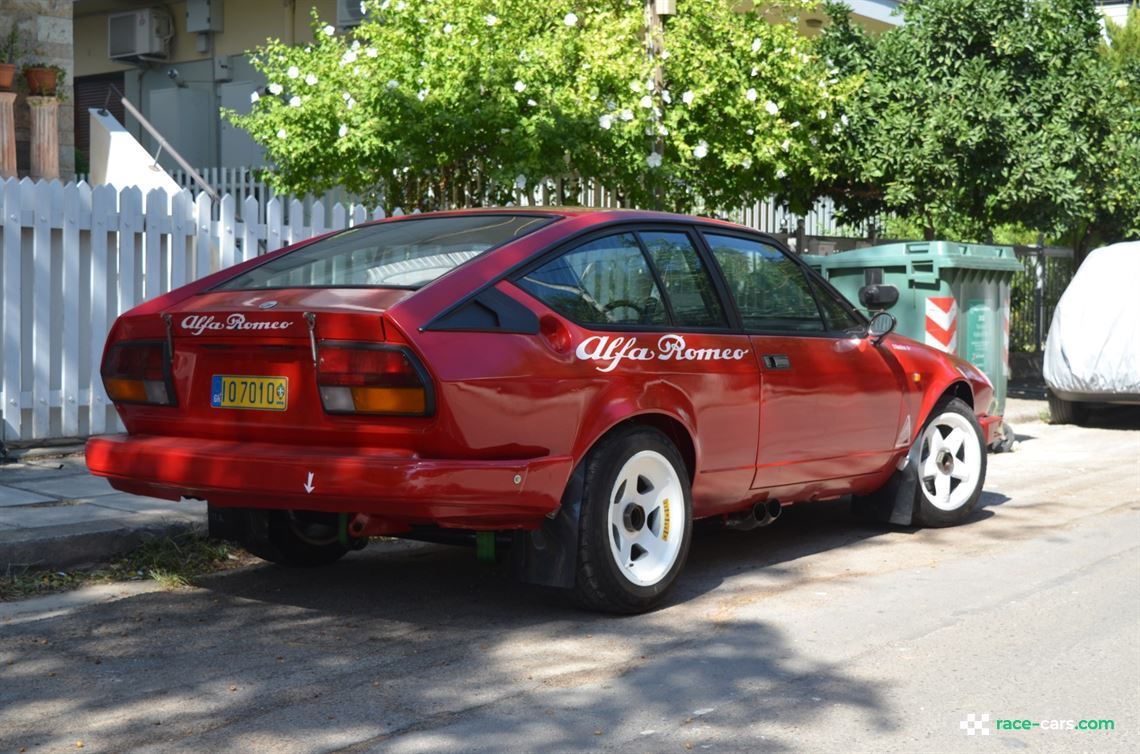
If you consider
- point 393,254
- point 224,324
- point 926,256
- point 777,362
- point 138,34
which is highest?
point 138,34

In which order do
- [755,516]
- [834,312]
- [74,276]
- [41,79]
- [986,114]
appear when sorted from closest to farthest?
[755,516] → [834,312] → [74,276] → [41,79] → [986,114]

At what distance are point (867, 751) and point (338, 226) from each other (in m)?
7.19

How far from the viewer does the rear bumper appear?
15.3 ft

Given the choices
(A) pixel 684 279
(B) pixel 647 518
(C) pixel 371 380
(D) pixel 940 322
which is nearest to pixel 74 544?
(C) pixel 371 380

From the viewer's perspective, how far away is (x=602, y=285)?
5.44 meters

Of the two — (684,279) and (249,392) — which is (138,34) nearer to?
(684,279)

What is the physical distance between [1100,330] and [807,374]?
24.7ft

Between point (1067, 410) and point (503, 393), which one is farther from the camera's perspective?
point (1067, 410)

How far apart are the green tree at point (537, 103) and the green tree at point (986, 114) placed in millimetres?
1335

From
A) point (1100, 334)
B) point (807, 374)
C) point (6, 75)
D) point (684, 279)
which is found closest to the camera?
point (684, 279)

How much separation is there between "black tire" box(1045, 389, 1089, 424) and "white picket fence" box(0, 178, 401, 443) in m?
8.04

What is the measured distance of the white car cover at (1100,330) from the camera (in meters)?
12.6

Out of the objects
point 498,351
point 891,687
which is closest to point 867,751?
point 891,687

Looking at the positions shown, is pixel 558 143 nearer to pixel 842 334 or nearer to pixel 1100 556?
pixel 842 334
